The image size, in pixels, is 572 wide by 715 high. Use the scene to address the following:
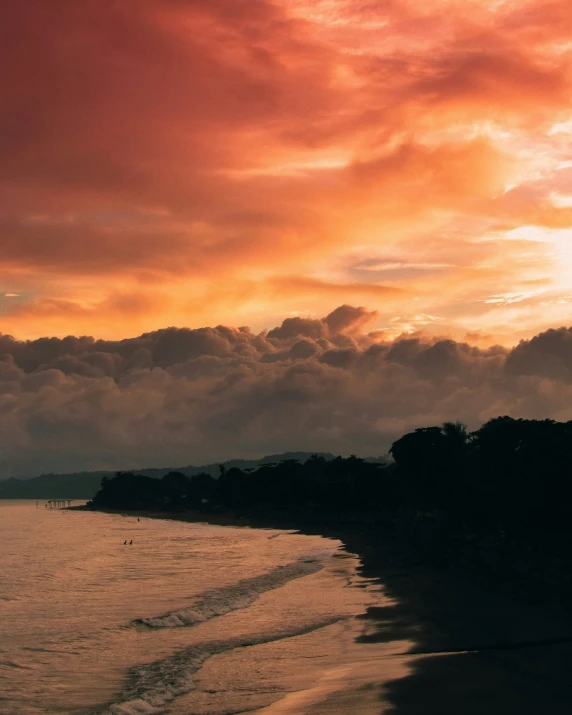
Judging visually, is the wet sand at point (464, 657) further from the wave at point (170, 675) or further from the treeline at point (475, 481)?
the treeline at point (475, 481)

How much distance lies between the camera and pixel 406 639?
3547 cm

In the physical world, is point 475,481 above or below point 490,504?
above

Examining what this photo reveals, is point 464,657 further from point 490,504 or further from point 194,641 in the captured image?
point 490,504

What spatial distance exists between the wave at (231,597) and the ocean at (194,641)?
119 mm

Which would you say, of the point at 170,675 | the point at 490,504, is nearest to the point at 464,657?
the point at 170,675

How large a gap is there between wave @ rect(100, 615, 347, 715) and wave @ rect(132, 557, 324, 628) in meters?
7.35

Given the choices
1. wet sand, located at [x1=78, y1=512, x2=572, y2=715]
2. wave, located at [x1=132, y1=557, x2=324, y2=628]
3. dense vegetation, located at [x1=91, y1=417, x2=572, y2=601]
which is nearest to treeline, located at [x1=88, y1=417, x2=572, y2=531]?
dense vegetation, located at [x1=91, y1=417, x2=572, y2=601]

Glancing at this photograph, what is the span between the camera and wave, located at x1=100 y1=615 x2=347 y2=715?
26.0 metres

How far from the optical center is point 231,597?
54.1m

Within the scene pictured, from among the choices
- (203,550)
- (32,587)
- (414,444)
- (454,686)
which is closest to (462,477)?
(414,444)

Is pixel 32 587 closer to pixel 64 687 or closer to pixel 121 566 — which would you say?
pixel 121 566

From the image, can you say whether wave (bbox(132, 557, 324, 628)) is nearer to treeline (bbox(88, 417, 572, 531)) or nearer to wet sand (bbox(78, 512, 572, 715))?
wet sand (bbox(78, 512, 572, 715))

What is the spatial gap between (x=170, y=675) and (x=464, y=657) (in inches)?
478

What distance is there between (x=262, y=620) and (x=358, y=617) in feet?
18.7
